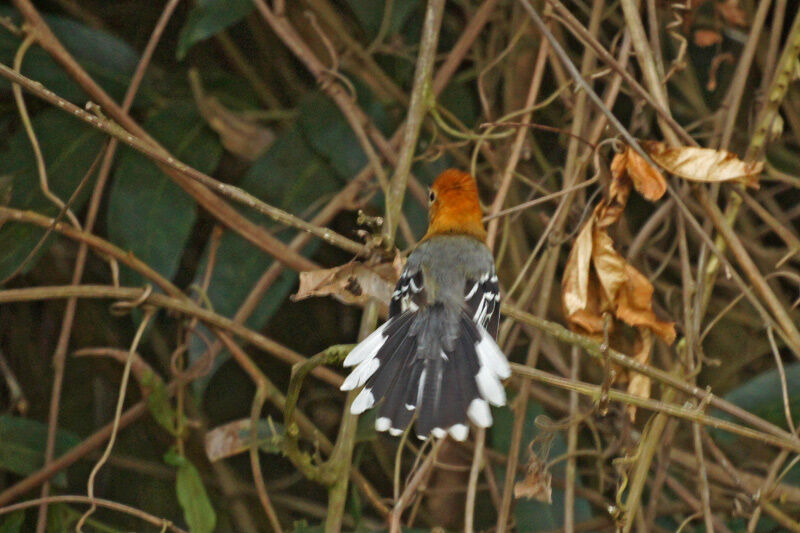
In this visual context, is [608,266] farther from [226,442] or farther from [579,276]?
[226,442]

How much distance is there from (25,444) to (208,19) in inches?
54.9

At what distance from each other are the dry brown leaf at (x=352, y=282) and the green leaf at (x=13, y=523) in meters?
1.16

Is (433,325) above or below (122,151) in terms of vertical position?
below

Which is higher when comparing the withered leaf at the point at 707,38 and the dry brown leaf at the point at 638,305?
the withered leaf at the point at 707,38

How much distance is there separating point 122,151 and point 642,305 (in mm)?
1794

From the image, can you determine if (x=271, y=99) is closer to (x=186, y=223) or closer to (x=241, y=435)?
(x=186, y=223)

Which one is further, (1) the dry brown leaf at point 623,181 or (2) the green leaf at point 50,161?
(2) the green leaf at point 50,161

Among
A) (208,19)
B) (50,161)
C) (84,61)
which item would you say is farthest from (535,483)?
(84,61)

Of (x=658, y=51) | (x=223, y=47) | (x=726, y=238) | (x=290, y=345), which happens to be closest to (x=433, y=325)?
(x=726, y=238)

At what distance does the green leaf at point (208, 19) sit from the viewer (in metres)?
2.94

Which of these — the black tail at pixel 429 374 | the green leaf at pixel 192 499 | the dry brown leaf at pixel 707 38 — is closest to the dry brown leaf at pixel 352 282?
the black tail at pixel 429 374

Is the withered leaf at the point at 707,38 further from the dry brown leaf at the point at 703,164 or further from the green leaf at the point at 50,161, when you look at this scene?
the green leaf at the point at 50,161

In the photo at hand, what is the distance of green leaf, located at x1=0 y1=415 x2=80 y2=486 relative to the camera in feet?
8.93

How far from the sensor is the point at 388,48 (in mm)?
3213
